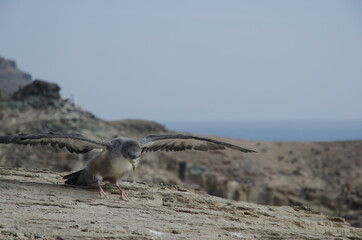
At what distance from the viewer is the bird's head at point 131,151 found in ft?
24.7

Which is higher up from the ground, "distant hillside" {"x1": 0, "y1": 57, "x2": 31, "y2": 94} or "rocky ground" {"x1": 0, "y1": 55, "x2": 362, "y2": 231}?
"distant hillside" {"x1": 0, "y1": 57, "x2": 31, "y2": 94}

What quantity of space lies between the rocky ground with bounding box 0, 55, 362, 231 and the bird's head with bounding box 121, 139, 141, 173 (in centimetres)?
1674

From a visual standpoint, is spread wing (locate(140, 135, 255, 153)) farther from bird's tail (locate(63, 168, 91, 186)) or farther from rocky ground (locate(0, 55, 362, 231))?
rocky ground (locate(0, 55, 362, 231))

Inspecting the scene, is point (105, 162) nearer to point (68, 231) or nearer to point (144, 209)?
point (144, 209)

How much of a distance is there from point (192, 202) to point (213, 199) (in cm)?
69

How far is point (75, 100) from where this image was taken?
33.9m

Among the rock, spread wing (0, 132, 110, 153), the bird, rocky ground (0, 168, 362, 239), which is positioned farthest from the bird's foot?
the rock

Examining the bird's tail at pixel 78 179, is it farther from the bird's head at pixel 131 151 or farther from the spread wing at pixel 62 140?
the bird's head at pixel 131 151

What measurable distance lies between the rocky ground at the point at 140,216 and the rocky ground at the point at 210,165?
16243mm

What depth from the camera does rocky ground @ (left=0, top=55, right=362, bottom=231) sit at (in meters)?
25.2

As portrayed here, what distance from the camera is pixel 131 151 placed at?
7527 mm

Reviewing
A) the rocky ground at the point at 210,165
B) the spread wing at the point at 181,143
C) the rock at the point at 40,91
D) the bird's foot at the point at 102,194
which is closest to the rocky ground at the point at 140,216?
the bird's foot at the point at 102,194

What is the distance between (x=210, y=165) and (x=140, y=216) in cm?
2186

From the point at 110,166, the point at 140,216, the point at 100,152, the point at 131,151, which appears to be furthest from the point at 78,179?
the point at 140,216
